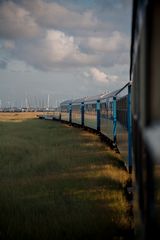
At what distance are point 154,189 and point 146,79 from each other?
19.8 inches

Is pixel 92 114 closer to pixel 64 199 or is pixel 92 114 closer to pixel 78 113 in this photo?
pixel 78 113

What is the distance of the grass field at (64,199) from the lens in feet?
20.0

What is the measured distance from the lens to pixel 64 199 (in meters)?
7.77

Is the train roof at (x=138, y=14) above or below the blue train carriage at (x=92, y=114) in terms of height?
above

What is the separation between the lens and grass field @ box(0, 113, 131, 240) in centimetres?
610

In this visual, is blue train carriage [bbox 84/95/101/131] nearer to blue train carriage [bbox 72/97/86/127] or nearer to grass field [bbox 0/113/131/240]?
blue train carriage [bbox 72/97/86/127]

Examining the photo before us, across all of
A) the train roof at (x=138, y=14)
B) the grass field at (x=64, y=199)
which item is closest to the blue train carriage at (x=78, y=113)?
the grass field at (x=64, y=199)

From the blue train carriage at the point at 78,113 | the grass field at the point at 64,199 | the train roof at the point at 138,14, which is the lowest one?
the grass field at the point at 64,199

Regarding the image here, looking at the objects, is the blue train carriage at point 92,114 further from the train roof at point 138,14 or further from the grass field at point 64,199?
the train roof at point 138,14

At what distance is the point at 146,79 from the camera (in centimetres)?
181

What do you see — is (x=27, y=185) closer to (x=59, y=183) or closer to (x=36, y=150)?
(x=59, y=183)

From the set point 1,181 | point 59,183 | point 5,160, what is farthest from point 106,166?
point 5,160

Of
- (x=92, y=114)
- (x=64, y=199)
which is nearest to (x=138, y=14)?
(x=64, y=199)

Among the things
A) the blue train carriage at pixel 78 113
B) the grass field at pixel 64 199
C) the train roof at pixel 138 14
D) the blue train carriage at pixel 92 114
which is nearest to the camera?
the train roof at pixel 138 14
